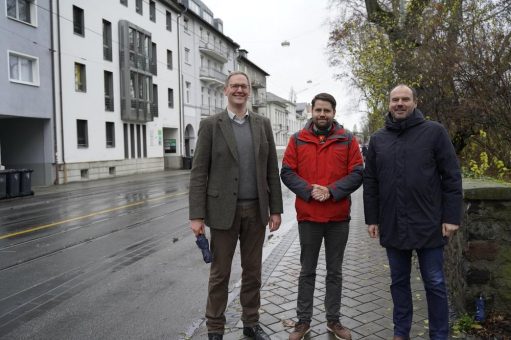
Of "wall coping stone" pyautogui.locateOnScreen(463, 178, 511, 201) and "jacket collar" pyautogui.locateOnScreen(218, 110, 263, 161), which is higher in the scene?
"jacket collar" pyautogui.locateOnScreen(218, 110, 263, 161)

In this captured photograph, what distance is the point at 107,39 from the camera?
28.5m

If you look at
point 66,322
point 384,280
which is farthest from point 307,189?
point 66,322

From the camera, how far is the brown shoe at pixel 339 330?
3.73 metres

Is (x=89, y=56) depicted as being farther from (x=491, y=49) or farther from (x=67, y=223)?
(x=491, y=49)

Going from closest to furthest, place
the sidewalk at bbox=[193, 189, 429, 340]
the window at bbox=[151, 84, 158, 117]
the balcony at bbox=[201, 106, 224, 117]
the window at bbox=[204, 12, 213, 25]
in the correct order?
1. the sidewalk at bbox=[193, 189, 429, 340]
2. the window at bbox=[151, 84, 158, 117]
3. the balcony at bbox=[201, 106, 224, 117]
4. the window at bbox=[204, 12, 213, 25]

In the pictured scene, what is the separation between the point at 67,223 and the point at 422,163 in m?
9.00

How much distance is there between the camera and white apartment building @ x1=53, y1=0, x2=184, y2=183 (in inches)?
965

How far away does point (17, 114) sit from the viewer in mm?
20844

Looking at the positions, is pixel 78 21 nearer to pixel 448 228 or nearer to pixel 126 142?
pixel 126 142

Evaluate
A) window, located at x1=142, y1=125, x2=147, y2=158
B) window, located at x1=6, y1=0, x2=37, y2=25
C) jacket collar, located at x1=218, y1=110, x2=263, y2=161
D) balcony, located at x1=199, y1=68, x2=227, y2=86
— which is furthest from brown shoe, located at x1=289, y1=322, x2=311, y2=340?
balcony, located at x1=199, y1=68, x2=227, y2=86

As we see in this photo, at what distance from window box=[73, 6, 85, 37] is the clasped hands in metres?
25.6

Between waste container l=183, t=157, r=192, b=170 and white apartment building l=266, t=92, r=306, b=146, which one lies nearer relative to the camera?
waste container l=183, t=157, r=192, b=170

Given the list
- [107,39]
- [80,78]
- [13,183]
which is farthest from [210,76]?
[13,183]

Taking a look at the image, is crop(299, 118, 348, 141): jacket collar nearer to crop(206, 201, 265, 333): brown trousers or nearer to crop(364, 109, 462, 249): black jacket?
crop(364, 109, 462, 249): black jacket
